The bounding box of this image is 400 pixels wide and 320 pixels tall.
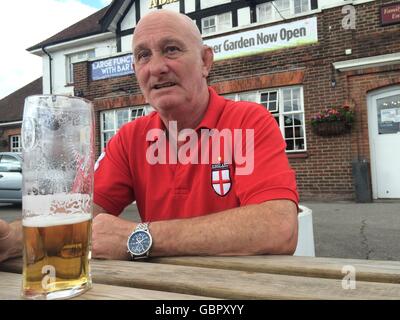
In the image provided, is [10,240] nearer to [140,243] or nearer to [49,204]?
[140,243]

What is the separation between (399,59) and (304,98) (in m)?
2.07

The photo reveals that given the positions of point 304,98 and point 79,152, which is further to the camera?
point 304,98

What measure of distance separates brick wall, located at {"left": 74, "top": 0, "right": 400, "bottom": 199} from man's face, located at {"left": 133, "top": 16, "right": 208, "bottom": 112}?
741 centimetres

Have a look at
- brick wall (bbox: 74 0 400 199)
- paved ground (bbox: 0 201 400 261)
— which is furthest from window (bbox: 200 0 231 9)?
paved ground (bbox: 0 201 400 261)

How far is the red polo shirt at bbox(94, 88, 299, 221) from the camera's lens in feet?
4.91

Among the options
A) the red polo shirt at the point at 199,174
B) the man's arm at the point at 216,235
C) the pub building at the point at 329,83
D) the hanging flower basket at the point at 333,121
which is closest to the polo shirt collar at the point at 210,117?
the red polo shirt at the point at 199,174

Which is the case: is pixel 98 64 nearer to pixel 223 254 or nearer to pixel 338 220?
pixel 338 220

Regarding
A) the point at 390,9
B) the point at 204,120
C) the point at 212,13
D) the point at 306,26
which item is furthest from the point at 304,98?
the point at 204,120

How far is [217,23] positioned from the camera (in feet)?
40.3

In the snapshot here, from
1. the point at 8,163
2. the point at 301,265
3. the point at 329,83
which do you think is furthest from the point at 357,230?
the point at 8,163

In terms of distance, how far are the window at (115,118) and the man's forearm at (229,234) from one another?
10688 millimetres

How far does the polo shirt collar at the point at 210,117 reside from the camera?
72.2 inches

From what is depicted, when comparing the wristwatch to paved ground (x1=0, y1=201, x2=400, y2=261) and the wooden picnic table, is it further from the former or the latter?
paved ground (x1=0, y1=201, x2=400, y2=261)

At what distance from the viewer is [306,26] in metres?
9.20
